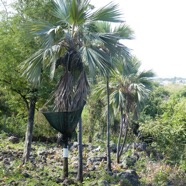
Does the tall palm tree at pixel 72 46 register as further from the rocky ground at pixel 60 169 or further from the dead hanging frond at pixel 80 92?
the rocky ground at pixel 60 169

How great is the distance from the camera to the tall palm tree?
6.88m

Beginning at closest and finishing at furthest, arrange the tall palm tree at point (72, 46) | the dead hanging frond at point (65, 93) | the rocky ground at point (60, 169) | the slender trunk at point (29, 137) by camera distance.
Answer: the tall palm tree at point (72, 46)
the dead hanging frond at point (65, 93)
the rocky ground at point (60, 169)
the slender trunk at point (29, 137)

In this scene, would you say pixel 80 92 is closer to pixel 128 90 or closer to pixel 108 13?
pixel 108 13

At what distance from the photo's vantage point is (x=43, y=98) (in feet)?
29.8

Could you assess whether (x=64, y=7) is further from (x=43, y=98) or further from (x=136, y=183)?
(x=136, y=183)

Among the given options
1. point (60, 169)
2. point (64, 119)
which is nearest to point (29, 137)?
point (60, 169)

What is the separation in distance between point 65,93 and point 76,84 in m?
0.34

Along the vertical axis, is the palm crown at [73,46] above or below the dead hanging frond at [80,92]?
above

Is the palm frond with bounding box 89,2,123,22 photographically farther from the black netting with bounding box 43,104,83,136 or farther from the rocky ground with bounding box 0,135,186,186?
the rocky ground with bounding box 0,135,186,186

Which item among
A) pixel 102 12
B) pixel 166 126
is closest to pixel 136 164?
pixel 166 126

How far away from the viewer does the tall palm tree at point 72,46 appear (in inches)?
271

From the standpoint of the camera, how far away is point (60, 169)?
9023mm

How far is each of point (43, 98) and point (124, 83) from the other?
12.6 feet

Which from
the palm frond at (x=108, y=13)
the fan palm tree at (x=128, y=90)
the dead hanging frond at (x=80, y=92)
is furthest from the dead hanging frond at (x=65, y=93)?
the fan palm tree at (x=128, y=90)
